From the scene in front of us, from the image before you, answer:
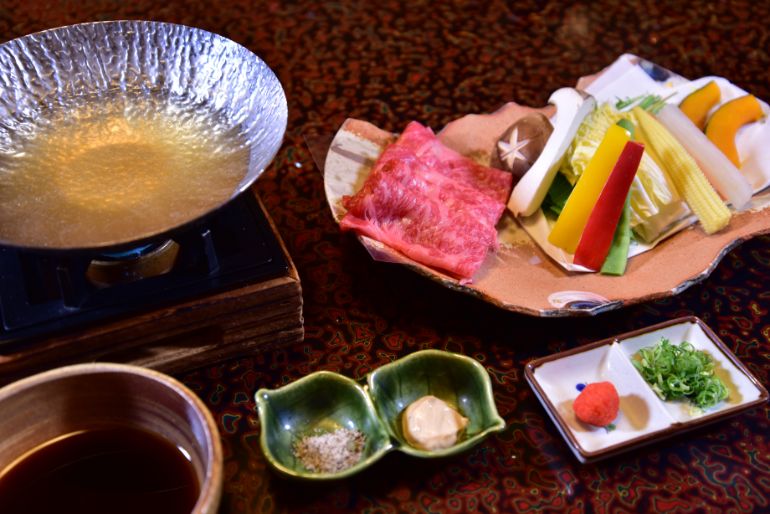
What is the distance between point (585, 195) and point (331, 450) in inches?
33.1

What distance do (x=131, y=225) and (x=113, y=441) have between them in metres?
0.35

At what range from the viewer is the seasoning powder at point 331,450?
3.87ft

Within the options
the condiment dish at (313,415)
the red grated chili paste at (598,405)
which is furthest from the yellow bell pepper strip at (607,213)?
the condiment dish at (313,415)

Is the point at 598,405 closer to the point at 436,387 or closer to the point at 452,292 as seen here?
the point at 436,387

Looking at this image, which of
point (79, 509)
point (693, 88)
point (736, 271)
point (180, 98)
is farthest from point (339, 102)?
point (79, 509)

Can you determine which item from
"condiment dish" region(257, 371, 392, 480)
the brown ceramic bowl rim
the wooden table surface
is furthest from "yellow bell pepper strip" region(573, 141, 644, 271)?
the brown ceramic bowl rim

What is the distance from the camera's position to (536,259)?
163 cm

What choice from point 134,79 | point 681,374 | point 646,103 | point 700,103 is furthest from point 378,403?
point 700,103

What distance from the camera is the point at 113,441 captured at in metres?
1.13

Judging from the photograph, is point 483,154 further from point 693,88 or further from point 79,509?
point 79,509

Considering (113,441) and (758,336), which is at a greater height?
(758,336)

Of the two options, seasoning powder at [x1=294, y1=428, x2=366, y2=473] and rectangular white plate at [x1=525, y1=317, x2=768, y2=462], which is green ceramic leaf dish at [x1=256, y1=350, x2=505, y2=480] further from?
rectangular white plate at [x1=525, y1=317, x2=768, y2=462]

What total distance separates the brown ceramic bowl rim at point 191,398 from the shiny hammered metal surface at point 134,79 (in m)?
0.45

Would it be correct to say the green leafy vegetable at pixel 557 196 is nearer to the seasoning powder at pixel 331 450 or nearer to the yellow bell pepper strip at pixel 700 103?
the yellow bell pepper strip at pixel 700 103
